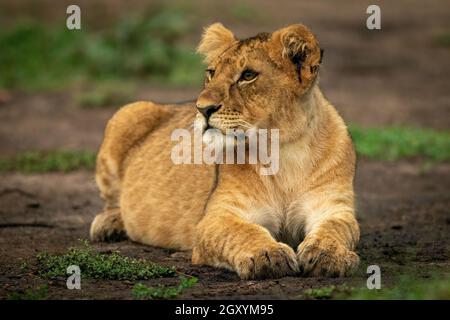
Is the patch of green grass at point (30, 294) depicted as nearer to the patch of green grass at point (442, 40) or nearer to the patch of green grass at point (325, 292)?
the patch of green grass at point (325, 292)

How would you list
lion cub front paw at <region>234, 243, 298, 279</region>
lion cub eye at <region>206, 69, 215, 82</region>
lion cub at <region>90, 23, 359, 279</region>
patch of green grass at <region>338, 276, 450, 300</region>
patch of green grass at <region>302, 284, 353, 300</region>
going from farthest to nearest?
lion cub eye at <region>206, 69, 215, 82</region>
lion cub at <region>90, 23, 359, 279</region>
lion cub front paw at <region>234, 243, 298, 279</region>
patch of green grass at <region>302, 284, 353, 300</region>
patch of green grass at <region>338, 276, 450, 300</region>

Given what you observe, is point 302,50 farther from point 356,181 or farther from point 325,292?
point 356,181

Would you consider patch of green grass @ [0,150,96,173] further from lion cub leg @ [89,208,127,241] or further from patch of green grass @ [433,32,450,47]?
patch of green grass @ [433,32,450,47]

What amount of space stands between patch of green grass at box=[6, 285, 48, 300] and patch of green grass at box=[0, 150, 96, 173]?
616 centimetres

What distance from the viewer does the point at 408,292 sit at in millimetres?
5363

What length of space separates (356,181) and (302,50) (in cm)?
508

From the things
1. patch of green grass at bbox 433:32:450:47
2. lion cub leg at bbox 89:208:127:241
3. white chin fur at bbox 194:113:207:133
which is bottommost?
lion cub leg at bbox 89:208:127:241

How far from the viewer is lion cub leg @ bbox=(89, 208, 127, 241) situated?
834 cm

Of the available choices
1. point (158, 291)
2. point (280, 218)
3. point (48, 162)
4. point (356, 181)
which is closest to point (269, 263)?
point (158, 291)

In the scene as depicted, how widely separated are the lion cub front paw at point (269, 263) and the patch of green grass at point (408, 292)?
0.64 m

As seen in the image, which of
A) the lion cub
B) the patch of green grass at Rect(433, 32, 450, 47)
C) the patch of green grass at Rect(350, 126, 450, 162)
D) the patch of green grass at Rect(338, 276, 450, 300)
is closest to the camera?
the patch of green grass at Rect(338, 276, 450, 300)

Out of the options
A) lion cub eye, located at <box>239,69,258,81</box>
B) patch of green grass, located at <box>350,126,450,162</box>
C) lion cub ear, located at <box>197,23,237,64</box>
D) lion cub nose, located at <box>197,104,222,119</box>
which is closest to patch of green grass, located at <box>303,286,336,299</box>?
lion cub nose, located at <box>197,104,222,119</box>

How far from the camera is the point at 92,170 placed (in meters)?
12.0
